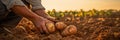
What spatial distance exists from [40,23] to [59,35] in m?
0.43

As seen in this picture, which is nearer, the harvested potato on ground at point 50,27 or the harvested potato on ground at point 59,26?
Answer: the harvested potato on ground at point 50,27

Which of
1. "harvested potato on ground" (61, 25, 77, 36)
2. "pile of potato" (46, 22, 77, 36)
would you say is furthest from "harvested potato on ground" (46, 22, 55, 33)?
"harvested potato on ground" (61, 25, 77, 36)

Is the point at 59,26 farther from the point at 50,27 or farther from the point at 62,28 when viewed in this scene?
the point at 50,27

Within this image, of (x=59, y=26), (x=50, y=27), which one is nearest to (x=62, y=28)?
(x=59, y=26)

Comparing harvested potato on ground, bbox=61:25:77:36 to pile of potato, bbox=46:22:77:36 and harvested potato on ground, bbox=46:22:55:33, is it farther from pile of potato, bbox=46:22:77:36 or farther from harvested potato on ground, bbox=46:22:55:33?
harvested potato on ground, bbox=46:22:55:33

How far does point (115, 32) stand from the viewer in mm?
3459

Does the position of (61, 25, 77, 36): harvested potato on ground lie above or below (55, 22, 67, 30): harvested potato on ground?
below

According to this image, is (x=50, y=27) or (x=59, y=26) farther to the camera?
(x=59, y=26)

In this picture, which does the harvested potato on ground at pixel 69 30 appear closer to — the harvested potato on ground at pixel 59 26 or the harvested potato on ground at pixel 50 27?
the harvested potato on ground at pixel 59 26

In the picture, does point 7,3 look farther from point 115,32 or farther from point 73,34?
point 115,32

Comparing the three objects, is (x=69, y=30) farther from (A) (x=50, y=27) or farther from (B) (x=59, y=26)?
(A) (x=50, y=27)

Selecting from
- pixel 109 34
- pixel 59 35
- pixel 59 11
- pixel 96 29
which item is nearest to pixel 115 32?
pixel 109 34

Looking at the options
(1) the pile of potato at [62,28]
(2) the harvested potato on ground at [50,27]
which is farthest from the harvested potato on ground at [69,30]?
(2) the harvested potato on ground at [50,27]

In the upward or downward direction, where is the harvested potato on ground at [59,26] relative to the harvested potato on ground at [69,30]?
upward
